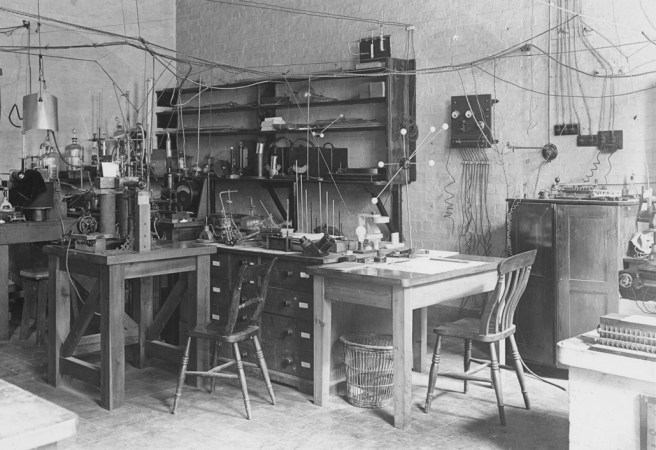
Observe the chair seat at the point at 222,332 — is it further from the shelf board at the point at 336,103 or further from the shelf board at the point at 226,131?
the shelf board at the point at 226,131

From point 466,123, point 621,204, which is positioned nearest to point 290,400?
point 621,204

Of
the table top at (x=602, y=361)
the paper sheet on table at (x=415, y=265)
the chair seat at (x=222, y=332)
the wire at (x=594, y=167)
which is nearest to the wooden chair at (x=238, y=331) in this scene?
the chair seat at (x=222, y=332)

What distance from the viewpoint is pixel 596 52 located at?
16.7 ft

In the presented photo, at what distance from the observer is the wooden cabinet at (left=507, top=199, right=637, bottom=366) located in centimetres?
449

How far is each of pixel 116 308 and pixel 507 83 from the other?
3.37m

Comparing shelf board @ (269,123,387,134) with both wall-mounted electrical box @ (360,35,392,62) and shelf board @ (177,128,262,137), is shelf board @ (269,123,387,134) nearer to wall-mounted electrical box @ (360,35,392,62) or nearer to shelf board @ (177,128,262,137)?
shelf board @ (177,128,262,137)

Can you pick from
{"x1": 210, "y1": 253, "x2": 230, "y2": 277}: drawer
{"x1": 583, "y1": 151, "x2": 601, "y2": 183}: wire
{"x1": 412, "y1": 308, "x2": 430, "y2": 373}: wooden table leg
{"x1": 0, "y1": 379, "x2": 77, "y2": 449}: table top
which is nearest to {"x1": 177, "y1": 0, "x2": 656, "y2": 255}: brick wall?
{"x1": 583, "y1": 151, "x2": 601, "y2": 183}: wire

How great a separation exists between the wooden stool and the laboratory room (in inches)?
0.7

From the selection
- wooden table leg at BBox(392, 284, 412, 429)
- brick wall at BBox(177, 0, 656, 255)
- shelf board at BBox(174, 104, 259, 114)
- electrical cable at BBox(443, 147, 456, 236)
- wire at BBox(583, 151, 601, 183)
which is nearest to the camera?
wooden table leg at BBox(392, 284, 412, 429)

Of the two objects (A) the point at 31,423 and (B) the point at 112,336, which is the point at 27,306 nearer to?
(B) the point at 112,336

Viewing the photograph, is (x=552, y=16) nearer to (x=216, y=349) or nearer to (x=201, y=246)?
(x=201, y=246)

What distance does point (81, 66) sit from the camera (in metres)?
8.04

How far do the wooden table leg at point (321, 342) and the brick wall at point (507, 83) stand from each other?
6.88 feet

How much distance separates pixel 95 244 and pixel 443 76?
3.23m
